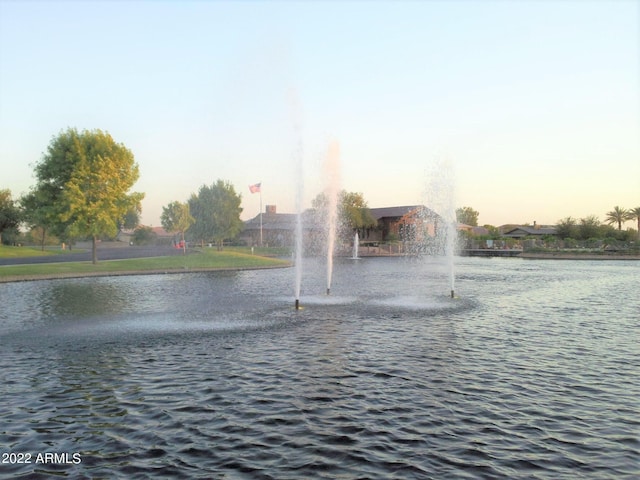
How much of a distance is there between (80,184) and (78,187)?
4.56 ft

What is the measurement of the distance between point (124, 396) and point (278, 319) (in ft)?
32.6

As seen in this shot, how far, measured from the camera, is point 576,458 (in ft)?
25.1

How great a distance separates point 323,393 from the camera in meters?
10.7

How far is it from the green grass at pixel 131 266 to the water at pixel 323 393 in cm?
1971

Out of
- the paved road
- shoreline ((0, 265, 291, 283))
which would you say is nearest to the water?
shoreline ((0, 265, 291, 283))

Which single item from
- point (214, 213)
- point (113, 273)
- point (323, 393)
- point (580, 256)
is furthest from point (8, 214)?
point (580, 256)

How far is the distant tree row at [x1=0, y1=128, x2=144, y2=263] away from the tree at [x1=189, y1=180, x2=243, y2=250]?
40868 mm

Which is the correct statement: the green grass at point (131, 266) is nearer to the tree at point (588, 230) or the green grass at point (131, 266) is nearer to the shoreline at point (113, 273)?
the shoreline at point (113, 273)

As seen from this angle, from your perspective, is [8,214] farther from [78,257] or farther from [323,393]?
[323,393]

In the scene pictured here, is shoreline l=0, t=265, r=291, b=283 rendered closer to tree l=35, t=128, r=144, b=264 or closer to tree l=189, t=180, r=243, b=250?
tree l=35, t=128, r=144, b=264

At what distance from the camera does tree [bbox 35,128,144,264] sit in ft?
147

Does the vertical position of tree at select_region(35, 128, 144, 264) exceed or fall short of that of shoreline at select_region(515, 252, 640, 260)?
it exceeds it

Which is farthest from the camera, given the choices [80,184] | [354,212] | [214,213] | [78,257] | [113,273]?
[354,212]

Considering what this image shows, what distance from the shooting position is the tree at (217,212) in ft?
293
